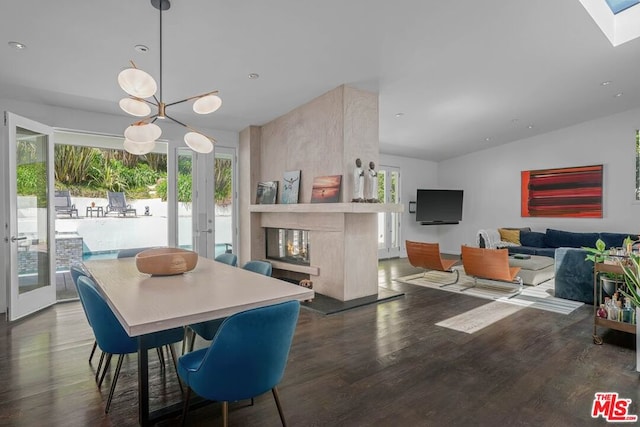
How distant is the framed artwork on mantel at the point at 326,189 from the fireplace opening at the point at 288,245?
73 cm

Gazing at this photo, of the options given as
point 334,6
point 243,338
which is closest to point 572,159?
point 334,6

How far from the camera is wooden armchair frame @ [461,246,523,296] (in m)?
4.82

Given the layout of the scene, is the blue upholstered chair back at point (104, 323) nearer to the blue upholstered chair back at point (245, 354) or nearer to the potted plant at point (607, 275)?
the blue upholstered chair back at point (245, 354)

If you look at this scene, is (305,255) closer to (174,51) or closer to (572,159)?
(174,51)

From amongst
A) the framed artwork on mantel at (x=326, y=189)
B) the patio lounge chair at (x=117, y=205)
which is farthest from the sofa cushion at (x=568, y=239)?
the patio lounge chair at (x=117, y=205)

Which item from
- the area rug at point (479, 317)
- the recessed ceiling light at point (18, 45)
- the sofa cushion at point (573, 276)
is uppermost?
the recessed ceiling light at point (18, 45)

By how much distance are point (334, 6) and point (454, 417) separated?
3158mm

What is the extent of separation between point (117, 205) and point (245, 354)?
396 inches

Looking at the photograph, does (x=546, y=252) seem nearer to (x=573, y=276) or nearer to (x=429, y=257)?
(x=573, y=276)

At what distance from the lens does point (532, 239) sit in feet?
23.7

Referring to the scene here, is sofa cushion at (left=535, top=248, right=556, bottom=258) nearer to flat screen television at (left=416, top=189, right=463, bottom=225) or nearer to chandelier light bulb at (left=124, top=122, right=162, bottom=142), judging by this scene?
flat screen television at (left=416, top=189, right=463, bottom=225)

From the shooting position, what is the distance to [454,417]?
2082 mm

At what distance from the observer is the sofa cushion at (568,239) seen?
6.58m

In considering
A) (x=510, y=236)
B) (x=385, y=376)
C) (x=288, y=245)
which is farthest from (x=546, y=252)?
(x=385, y=376)
